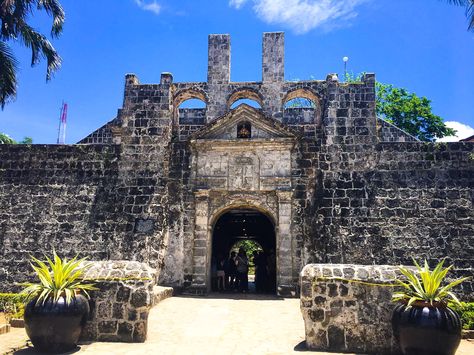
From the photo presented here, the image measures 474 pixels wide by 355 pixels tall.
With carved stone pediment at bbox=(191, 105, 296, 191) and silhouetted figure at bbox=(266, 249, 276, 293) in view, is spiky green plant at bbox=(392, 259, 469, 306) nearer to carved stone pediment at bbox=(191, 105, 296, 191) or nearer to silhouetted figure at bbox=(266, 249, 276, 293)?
carved stone pediment at bbox=(191, 105, 296, 191)

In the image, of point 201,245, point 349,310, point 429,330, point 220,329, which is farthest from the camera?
point 201,245

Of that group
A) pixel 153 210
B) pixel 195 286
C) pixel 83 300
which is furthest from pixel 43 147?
pixel 83 300

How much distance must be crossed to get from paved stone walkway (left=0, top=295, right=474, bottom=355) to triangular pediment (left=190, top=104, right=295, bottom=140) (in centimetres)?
495

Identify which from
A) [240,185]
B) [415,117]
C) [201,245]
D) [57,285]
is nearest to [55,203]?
[201,245]

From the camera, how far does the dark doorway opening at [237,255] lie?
13.3 meters

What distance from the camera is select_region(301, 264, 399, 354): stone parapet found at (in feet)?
20.0

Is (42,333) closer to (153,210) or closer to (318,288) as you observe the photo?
(318,288)

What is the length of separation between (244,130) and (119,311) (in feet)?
24.2

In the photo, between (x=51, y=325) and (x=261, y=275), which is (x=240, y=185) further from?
(x=51, y=325)

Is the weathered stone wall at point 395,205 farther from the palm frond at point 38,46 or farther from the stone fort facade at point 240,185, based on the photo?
the palm frond at point 38,46

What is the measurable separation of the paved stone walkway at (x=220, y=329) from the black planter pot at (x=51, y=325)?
27cm

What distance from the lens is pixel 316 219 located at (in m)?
11.6

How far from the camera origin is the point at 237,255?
14.2 meters

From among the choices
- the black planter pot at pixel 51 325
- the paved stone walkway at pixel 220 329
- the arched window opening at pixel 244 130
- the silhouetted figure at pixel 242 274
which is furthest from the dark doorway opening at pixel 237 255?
the black planter pot at pixel 51 325
